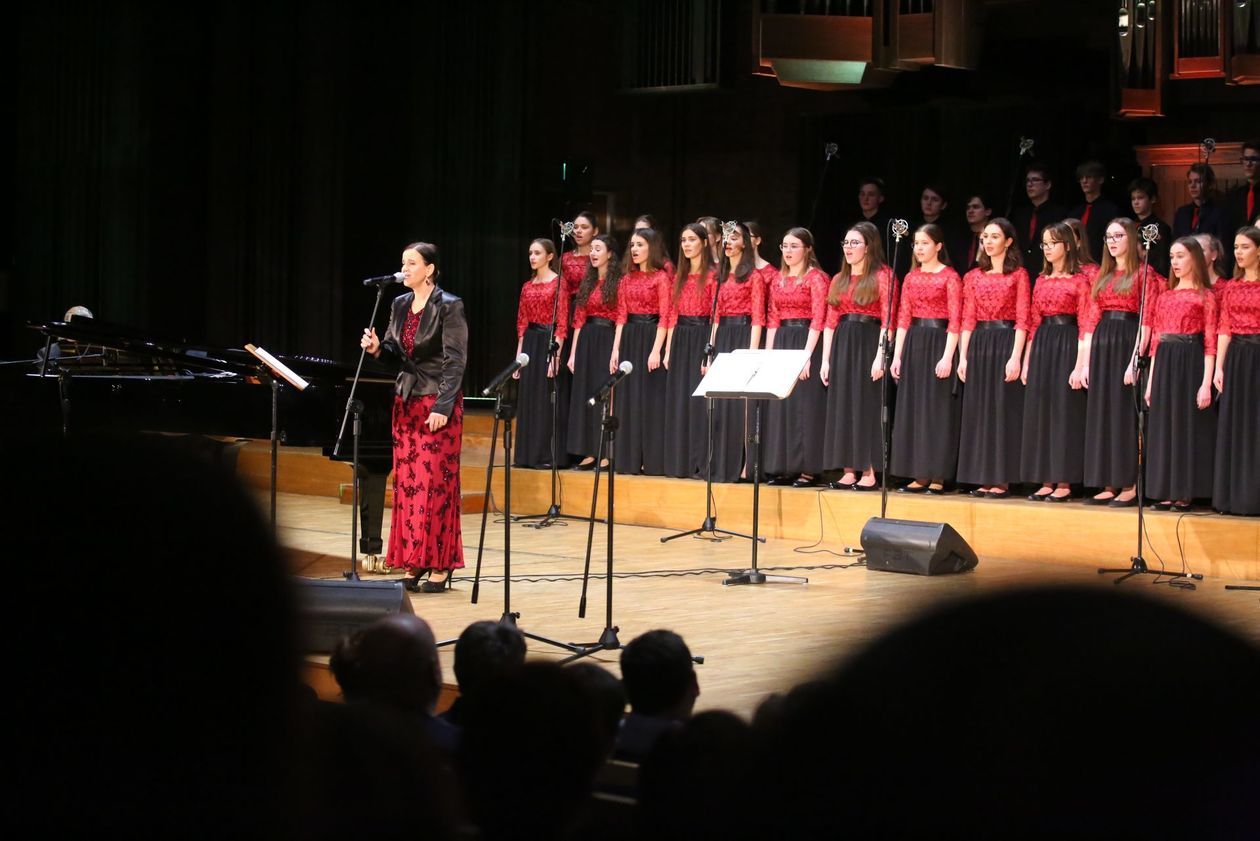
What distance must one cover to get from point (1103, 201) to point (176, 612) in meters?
9.04

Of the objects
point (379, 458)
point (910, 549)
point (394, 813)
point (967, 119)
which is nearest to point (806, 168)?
point (967, 119)

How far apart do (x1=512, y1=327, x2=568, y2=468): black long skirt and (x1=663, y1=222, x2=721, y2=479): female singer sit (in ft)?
2.57

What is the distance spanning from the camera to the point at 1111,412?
7891mm

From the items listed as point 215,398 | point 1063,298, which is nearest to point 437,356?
point 215,398

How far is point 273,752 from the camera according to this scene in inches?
27.2

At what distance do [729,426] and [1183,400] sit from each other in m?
2.66

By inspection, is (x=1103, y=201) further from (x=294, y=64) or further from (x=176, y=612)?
(x=176, y=612)

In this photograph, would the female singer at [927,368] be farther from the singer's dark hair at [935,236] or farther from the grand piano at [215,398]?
the grand piano at [215,398]

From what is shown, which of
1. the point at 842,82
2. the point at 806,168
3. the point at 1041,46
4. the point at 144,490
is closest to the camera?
the point at 144,490

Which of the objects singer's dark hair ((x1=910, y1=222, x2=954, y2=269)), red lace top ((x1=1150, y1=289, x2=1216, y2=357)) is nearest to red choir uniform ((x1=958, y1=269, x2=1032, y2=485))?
singer's dark hair ((x1=910, y1=222, x2=954, y2=269))

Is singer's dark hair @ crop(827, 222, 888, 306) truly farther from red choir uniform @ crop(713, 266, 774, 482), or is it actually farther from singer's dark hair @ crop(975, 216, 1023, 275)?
singer's dark hair @ crop(975, 216, 1023, 275)

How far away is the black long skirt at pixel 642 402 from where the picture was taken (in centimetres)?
953

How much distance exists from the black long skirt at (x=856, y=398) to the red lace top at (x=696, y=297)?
2.84ft

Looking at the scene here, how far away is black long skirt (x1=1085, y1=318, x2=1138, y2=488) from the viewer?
25.7ft
